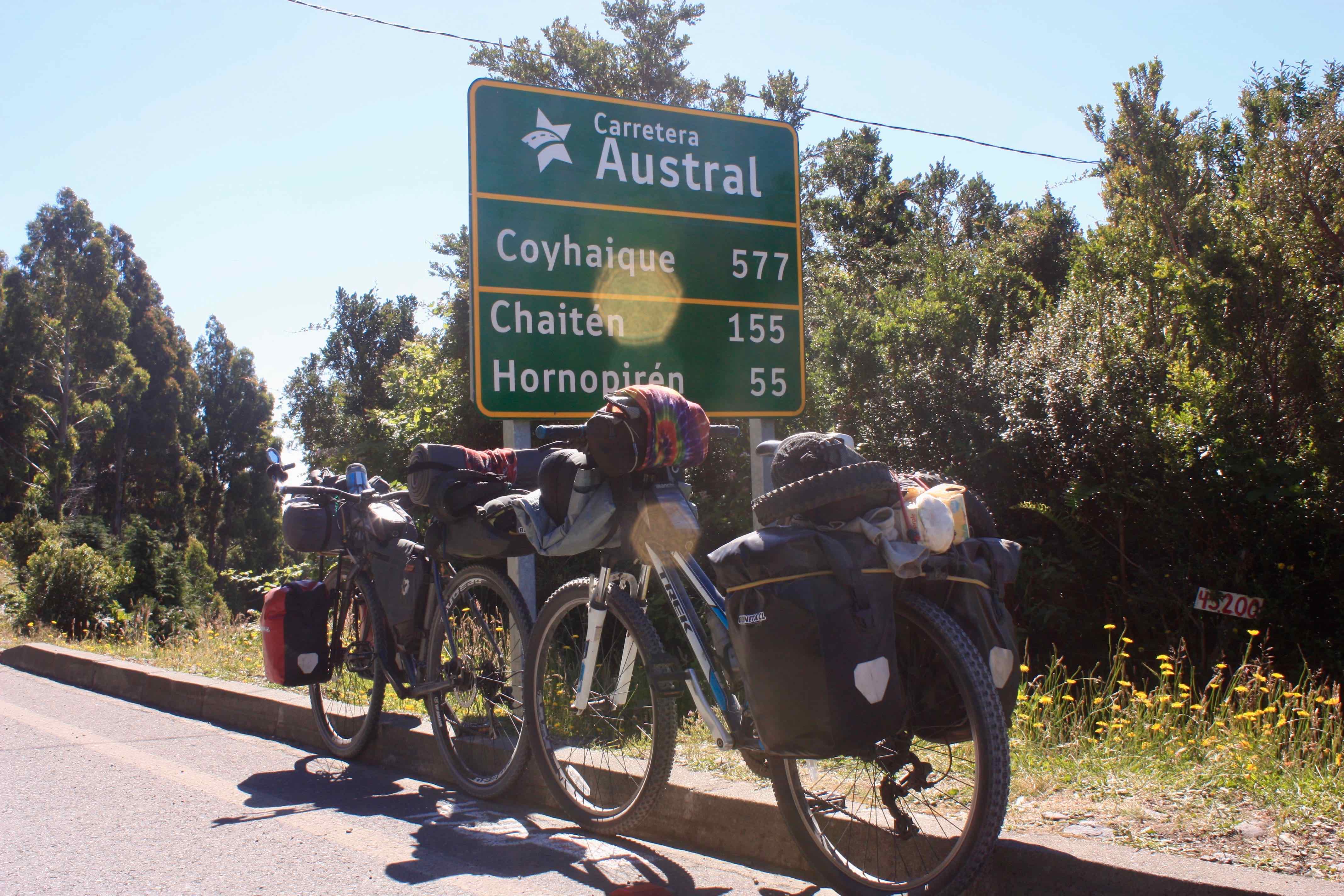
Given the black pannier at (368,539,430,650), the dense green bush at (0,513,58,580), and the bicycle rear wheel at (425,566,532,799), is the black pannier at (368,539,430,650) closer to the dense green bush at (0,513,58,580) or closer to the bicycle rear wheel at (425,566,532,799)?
the bicycle rear wheel at (425,566,532,799)

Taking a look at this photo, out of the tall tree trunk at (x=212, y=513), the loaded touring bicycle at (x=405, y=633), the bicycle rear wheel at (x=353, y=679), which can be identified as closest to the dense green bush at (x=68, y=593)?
the bicycle rear wheel at (x=353, y=679)

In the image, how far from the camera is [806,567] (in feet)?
8.39

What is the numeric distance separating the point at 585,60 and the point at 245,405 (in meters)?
45.6

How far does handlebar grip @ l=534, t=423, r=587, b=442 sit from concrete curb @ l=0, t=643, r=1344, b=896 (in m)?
1.26

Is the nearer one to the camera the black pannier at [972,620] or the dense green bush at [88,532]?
the black pannier at [972,620]

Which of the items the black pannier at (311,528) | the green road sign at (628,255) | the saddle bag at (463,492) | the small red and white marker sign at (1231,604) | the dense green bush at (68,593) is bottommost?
the dense green bush at (68,593)

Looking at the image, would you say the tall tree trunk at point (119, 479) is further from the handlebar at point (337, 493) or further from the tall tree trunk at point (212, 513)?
→ the handlebar at point (337, 493)

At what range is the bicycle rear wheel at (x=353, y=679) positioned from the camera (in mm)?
4828

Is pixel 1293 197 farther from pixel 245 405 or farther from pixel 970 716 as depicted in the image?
pixel 245 405

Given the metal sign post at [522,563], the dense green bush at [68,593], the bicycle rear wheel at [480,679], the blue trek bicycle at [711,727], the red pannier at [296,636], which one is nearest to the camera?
the blue trek bicycle at [711,727]

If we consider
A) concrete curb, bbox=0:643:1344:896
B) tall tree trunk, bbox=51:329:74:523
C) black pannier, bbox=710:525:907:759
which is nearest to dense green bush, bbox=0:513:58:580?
tall tree trunk, bbox=51:329:74:523

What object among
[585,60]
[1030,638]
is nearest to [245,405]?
[585,60]

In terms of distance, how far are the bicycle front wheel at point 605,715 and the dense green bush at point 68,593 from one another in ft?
42.3

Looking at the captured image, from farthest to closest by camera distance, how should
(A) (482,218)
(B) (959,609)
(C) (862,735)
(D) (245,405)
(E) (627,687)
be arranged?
(D) (245,405)
(A) (482,218)
(E) (627,687)
(B) (959,609)
(C) (862,735)
